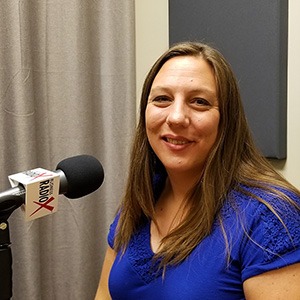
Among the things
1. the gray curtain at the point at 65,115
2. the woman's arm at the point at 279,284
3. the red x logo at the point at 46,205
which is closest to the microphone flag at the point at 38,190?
the red x logo at the point at 46,205

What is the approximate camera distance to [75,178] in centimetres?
95

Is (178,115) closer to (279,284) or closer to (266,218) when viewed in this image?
(266,218)

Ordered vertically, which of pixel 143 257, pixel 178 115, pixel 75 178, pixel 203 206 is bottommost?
pixel 143 257

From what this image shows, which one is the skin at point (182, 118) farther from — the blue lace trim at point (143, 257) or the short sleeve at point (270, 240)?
the short sleeve at point (270, 240)

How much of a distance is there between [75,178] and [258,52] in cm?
92

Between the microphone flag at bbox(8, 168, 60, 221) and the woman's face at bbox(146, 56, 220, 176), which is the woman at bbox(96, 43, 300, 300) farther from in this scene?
the microphone flag at bbox(8, 168, 60, 221)

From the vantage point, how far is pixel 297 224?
39.4 inches

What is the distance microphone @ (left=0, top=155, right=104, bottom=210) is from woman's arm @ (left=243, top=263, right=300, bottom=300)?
0.38 metres

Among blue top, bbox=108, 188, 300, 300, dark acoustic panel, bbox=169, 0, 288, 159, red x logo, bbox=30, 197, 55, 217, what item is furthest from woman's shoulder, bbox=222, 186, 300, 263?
dark acoustic panel, bbox=169, 0, 288, 159

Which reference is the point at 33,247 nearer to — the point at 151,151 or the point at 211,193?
the point at 151,151

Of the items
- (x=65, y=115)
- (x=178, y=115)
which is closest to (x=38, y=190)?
(x=178, y=115)

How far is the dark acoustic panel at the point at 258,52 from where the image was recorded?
1.58 m

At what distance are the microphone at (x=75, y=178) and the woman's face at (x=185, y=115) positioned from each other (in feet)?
0.60

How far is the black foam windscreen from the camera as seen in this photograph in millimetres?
946
